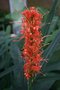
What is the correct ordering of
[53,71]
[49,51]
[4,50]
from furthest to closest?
[4,50]
[53,71]
[49,51]

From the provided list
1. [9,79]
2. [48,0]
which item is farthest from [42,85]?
[48,0]

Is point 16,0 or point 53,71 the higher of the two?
point 53,71

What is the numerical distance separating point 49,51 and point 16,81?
0.18m

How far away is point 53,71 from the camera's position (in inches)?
41.5

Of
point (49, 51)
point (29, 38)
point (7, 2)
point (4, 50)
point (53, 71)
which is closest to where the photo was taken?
point (29, 38)

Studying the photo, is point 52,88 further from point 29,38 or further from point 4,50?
point 29,38

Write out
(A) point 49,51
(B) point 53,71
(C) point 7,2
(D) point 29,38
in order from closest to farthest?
1. (D) point 29,38
2. (A) point 49,51
3. (B) point 53,71
4. (C) point 7,2

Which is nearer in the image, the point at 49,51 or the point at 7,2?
the point at 49,51

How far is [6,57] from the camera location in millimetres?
1202

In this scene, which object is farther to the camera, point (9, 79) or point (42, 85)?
point (9, 79)

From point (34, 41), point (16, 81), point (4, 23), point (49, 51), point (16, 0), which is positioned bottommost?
point (4, 23)

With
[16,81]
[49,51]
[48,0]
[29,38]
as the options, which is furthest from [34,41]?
[48,0]

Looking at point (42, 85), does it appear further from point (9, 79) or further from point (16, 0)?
point (16, 0)

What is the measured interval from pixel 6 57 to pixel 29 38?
57cm
